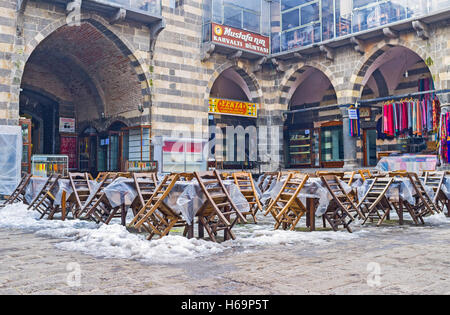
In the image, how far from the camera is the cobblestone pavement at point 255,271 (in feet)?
9.94

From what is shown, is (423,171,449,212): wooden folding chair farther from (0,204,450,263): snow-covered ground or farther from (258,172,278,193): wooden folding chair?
(258,172,278,193): wooden folding chair

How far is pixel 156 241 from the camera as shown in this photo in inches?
181

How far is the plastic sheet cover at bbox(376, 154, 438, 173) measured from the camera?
12820 millimetres

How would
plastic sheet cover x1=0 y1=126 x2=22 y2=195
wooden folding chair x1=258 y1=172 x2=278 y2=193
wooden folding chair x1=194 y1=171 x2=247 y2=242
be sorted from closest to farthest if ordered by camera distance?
wooden folding chair x1=194 y1=171 x2=247 y2=242 → wooden folding chair x1=258 y1=172 x2=278 y2=193 → plastic sheet cover x1=0 y1=126 x2=22 y2=195

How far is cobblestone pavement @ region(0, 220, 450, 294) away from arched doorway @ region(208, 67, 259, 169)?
1274 cm

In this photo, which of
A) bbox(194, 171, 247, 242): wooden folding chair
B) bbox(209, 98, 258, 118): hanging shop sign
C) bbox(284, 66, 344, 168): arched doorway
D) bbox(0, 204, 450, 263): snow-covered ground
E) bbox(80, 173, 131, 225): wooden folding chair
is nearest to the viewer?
bbox(0, 204, 450, 263): snow-covered ground

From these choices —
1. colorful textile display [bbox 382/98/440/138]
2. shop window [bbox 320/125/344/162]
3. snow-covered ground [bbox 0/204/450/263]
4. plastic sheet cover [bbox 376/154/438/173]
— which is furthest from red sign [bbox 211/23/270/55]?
snow-covered ground [bbox 0/204/450/263]

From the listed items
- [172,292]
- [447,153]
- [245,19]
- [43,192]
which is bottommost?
[172,292]

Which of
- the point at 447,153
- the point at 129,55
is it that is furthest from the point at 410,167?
the point at 129,55

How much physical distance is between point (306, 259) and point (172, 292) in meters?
1.59

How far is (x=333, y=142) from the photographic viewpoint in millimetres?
18281

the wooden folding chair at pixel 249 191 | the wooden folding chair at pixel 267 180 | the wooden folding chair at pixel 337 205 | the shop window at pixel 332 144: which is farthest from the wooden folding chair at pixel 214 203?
the shop window at pixel 332 144

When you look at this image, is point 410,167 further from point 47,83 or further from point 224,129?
point 47,83

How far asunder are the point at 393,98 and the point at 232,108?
5732mm
